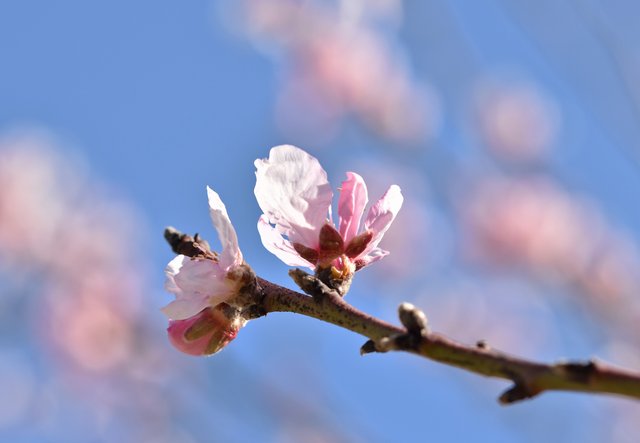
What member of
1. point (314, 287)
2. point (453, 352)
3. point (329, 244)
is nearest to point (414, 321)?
point (453, 352)

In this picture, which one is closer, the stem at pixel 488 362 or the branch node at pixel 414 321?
the stem at pixel 488 362

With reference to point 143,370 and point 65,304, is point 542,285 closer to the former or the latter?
point 143,370

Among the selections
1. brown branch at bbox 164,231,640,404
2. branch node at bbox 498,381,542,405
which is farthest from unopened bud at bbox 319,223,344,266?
branch node at bbox 498,381,542,405

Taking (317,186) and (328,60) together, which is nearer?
(317,186)

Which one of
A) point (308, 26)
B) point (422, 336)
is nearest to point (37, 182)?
point (308, 26)

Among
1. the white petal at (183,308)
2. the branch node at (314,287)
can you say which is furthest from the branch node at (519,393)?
the white petal at (183,308)

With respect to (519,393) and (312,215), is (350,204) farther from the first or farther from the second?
(519,393)

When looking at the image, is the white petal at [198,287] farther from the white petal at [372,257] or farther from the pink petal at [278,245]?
the white petal at [372,257]
